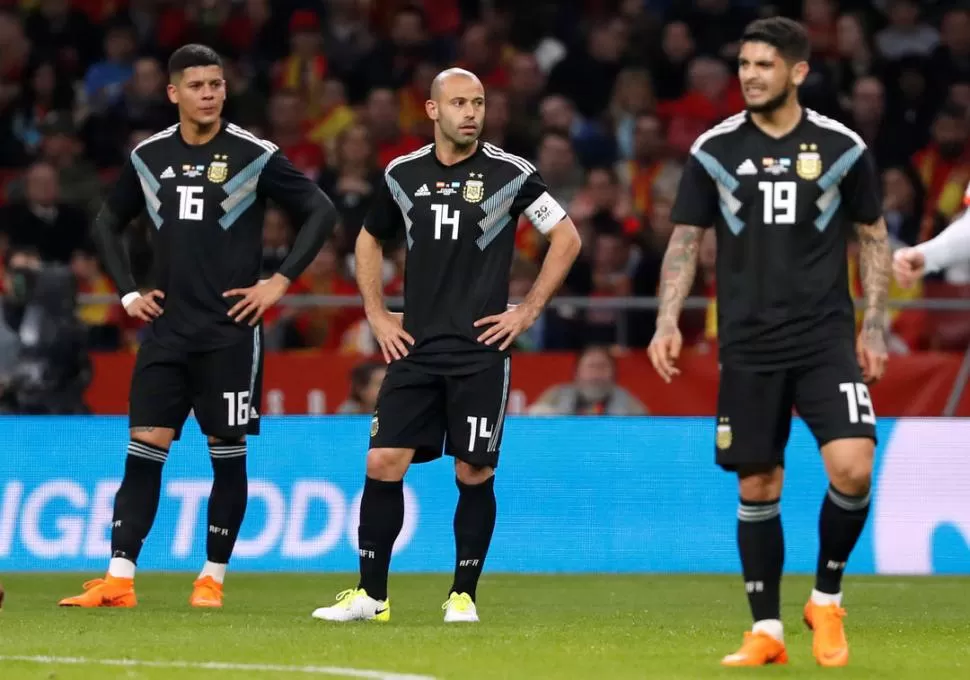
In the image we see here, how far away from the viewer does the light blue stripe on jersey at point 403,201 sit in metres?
8.86

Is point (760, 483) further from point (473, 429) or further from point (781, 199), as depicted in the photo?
point (473, 429)

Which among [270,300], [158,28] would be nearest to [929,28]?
[158,28]

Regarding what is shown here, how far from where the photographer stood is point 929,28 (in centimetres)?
1805

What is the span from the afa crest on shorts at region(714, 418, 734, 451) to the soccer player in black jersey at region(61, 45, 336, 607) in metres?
3.01

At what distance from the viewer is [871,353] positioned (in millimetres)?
7148

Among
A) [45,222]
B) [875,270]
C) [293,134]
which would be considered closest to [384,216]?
[875,270]

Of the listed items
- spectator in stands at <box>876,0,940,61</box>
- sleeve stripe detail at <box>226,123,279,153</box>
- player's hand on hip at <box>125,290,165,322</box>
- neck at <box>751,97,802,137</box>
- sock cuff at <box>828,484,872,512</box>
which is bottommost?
sock cuff at <box>828,484,872,512</box>

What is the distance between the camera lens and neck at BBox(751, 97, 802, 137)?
715cm

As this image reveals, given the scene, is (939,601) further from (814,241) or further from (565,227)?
(814,241)

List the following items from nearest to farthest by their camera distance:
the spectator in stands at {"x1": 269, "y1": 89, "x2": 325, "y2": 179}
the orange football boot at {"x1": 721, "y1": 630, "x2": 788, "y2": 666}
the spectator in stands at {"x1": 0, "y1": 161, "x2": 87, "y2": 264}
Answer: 1. the orange football boot at {"x1": 721, "y1": 630, "x2": 788, "y2": 666}
2. the spectator in stands at {"x1": 0, "y1": 161, "x2": 87, "y2": 264}
3. the spectator in stands at {"x1": 269, "y1": 89, "x2": 325, "y2": 179}

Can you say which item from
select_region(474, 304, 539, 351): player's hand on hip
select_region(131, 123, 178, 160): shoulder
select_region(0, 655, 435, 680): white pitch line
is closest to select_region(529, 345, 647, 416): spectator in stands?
select_region(131, 123, 178, 160): shoulder

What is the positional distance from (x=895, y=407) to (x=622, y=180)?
13.3 ft

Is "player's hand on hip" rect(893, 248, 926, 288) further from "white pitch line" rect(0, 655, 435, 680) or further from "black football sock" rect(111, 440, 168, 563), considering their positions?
"black football sock" rect(111, 440, 168, 563)

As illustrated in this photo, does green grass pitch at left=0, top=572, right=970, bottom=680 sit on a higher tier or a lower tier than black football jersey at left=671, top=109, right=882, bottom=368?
lower
